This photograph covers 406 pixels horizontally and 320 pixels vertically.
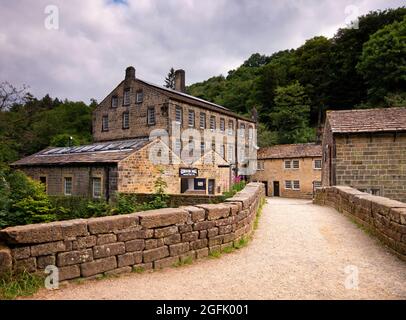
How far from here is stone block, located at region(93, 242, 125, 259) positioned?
13.6 feet

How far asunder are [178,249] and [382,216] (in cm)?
474

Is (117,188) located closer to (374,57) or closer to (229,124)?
(229,124)

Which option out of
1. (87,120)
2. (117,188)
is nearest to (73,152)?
(117,188)

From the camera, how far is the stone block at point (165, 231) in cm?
478

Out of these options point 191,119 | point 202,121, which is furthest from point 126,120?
point 202,121

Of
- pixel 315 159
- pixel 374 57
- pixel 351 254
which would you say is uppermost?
pixel 374 57

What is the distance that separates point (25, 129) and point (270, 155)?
2746 centimetres

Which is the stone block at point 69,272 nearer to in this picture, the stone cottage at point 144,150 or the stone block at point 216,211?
the stone block at point 216,211

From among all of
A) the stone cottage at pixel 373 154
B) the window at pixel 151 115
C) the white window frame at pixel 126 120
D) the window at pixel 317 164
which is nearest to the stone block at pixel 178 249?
the stone cottage at pixel 373 154

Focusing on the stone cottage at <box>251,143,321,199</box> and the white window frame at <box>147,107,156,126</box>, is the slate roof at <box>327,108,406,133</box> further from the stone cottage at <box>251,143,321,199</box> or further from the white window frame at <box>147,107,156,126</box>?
the stone cottage at <box>251,143,321,199</box>

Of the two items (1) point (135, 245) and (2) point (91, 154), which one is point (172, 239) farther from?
(2) point (91, 154)

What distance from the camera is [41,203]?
1052 cm

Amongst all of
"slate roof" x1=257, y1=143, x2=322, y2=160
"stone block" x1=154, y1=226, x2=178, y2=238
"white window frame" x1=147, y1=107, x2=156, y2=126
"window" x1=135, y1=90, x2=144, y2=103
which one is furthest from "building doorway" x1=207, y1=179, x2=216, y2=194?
"stone block" x1=154, y1=226, x2=178, y2=238
